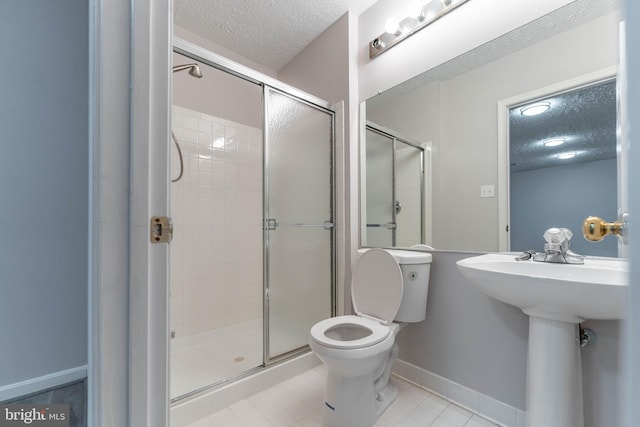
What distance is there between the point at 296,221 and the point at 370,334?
35.1 inches

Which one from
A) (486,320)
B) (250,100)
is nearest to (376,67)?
(250,100)

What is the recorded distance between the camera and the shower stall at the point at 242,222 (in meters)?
1.81

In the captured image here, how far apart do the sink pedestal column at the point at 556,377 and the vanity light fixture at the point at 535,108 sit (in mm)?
925

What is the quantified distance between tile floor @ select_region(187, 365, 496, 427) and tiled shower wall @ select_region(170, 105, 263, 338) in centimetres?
90

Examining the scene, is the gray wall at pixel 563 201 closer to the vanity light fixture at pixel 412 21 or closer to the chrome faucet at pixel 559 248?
the chrome faucet at pixel 559 248

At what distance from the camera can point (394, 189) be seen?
6.32 ft

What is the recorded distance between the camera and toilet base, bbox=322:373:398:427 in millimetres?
1295

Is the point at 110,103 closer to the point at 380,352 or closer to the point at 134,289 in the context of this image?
the point at 134,289

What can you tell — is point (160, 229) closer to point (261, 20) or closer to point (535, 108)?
point (535, 108)

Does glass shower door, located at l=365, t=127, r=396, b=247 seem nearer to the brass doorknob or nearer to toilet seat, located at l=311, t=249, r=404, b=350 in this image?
toilet seat, located at l=311, t=249, r=404, b=350

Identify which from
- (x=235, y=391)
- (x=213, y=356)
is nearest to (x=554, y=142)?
(x=235, y=391)

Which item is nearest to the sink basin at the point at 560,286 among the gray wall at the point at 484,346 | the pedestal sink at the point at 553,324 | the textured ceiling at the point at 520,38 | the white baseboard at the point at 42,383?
the pedestal sink at the point at 553,324

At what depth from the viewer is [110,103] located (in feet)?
1.70

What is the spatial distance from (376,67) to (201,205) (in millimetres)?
1691
